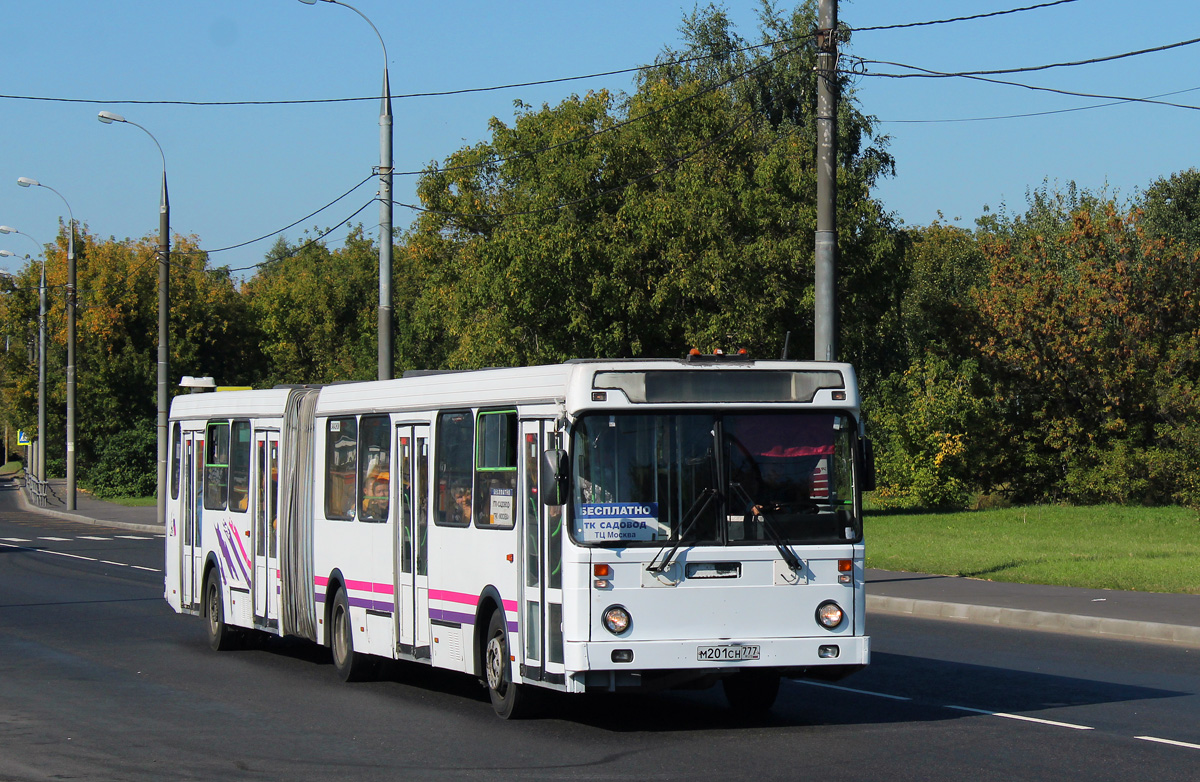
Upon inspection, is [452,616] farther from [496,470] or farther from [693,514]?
[693,514]

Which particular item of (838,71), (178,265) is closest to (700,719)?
(838,71)

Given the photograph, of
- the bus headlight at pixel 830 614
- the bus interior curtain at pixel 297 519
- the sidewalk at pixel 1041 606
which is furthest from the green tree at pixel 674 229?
the bus headlight at pixel 830 614

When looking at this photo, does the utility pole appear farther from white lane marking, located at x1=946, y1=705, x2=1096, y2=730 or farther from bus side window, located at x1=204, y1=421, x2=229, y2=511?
white lane marking, located at x1=946, y1=705, x2=1096, y2=730

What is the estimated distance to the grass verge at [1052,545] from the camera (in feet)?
71.6

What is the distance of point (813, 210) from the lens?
3716 centimetres

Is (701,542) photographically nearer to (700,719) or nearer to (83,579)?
(700,719)

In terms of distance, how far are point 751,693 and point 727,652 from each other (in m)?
1.33

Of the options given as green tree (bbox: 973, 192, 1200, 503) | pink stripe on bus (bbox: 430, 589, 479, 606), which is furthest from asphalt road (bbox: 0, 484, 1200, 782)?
green tree (bbox: 973, 192, 1200, 503)

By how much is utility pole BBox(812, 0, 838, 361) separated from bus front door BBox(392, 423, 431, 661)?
26.5ft

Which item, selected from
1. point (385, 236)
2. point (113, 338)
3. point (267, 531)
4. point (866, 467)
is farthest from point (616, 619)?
point (113, 338)

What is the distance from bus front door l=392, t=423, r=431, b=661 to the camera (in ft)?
39.6

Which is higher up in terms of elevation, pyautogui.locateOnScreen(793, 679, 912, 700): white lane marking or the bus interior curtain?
the bus interior curtain

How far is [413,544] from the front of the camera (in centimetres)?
1228

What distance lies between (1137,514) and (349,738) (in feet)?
105
